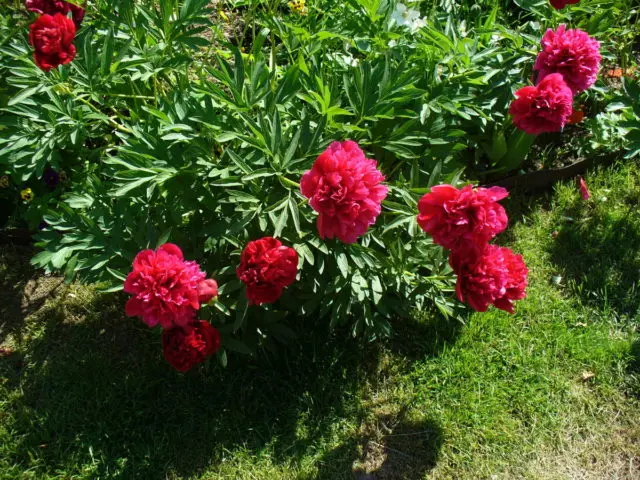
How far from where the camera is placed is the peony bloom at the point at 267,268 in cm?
216

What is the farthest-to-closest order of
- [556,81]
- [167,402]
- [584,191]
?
[584,191]
[167,402]
[556,81]

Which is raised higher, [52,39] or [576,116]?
[576,116]

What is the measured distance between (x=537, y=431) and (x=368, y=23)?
203 cm

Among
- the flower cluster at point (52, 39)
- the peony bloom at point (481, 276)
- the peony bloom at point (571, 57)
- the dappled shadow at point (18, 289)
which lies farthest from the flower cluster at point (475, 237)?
the dappled shadow at point (18, 289)

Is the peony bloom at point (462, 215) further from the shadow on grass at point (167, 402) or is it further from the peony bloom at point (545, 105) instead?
the shadow on grass at point (167, 402)

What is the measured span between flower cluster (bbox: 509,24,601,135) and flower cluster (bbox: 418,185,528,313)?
75cm

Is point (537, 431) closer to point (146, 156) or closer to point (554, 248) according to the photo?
point (554, 248)

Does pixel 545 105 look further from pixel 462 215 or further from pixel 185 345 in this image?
pixel 185 345

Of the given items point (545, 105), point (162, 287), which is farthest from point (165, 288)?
point (545, 105)

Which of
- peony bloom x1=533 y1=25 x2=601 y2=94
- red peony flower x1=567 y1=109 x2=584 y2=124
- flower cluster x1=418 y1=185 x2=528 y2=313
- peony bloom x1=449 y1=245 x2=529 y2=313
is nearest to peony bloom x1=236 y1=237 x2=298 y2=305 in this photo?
flower cluster x1=418 y1=185 x2=528 y2=313

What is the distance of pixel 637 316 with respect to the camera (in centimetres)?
331

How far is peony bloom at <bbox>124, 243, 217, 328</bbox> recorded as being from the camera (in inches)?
80.4

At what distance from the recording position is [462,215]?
6.61 ft

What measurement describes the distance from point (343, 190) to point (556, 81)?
4.35 feet
